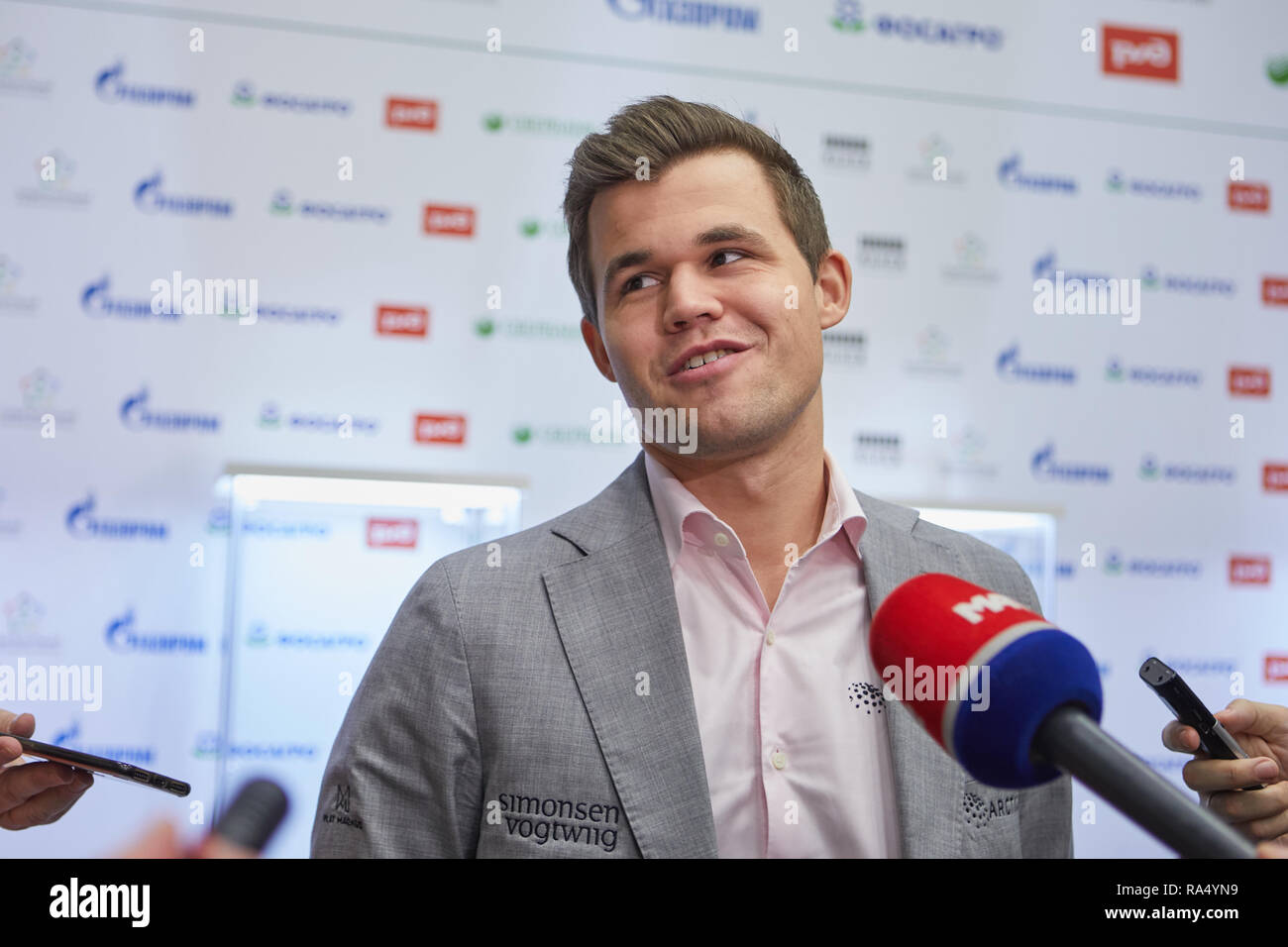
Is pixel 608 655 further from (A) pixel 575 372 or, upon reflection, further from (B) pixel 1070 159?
(B) pixel 1070 159

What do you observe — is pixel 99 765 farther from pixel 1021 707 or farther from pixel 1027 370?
pixel 1027 370

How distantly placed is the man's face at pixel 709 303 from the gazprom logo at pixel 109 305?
3.02 metres

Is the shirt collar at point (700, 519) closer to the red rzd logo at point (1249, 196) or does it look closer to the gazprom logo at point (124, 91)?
the gazprom logo at point (124, 91)

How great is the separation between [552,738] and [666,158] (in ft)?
2.92

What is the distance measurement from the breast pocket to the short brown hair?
33.7 inches

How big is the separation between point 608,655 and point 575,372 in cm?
303

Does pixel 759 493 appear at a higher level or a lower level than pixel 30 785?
higher

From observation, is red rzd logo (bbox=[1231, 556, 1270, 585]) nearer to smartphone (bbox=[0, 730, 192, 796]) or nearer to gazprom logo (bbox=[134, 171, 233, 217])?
gazprom logo (bbox=[134, 171, 233, 217])

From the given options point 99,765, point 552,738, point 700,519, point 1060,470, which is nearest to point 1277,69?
point 1060,470

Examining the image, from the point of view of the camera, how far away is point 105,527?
4.06 m

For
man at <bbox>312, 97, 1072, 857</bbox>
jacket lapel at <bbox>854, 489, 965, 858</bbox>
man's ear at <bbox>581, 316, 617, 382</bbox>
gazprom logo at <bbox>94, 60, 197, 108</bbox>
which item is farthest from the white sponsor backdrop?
jacket lapel at <bbox>854, 489, 965, 858</bbox>

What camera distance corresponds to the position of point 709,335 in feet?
5.12
